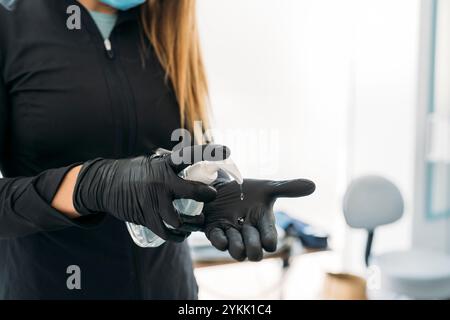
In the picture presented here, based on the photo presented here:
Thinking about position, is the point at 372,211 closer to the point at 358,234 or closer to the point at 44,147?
the point at 358,234

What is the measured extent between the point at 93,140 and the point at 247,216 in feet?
0.94

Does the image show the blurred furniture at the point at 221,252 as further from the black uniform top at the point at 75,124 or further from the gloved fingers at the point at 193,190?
the gloved fingers at the point at 193,190

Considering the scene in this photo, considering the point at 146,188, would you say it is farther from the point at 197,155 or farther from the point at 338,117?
the point at 338,117

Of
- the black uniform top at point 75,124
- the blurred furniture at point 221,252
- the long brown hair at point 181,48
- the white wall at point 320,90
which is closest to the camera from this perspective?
the black uniform top at point 75,124

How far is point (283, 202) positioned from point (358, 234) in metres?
0.62

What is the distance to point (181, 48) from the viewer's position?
32.8 inches

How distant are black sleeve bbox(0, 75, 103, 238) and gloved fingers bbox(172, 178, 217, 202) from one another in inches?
6.2

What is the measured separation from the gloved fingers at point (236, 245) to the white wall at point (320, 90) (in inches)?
48.0

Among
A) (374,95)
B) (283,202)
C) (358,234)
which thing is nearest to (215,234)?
(283,202)

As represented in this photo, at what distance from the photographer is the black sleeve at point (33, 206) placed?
0.59 metres

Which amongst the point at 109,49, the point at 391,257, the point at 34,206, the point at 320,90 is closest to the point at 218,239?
the point at 34,206

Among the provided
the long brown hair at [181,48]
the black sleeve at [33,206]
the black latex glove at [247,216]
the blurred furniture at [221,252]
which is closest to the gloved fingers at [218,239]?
the black latex glove at [247,216]

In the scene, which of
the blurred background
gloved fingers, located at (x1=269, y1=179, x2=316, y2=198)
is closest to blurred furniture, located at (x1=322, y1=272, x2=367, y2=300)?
the blurred background

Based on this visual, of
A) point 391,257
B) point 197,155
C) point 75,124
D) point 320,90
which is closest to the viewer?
point 197,155
